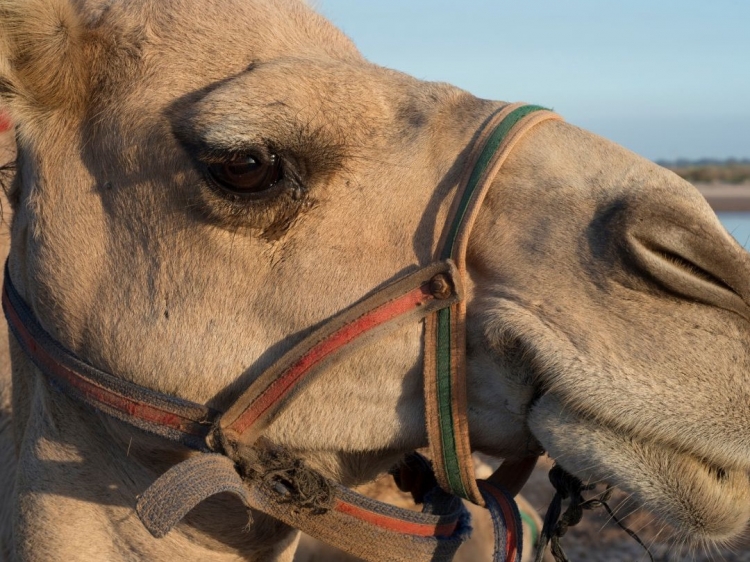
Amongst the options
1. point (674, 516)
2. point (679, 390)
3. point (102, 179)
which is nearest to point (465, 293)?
point (679, 390)

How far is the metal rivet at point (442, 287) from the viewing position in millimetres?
1893

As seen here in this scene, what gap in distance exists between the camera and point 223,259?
2014 mm

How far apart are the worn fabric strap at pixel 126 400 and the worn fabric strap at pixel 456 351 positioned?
1.70 ft

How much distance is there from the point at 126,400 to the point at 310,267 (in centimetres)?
54

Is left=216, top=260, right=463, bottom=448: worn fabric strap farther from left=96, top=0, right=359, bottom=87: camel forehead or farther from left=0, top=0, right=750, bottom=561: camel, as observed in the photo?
left=96, top=0, right=359, bottom=87: camel forehead

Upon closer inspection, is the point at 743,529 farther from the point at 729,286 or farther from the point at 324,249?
the point at 324,249

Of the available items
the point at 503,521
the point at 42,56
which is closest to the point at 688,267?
the point at 503,521

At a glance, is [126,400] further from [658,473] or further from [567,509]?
[658,473]

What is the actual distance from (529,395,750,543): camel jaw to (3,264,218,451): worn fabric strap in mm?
790

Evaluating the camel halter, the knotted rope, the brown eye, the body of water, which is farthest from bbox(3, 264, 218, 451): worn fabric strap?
the body of water

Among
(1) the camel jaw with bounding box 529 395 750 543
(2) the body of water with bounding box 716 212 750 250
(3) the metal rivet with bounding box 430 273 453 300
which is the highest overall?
(2) the body of water with bounding box 716 212 750 250

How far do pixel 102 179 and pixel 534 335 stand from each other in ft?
3.57

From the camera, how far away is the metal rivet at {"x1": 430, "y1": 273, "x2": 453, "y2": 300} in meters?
1.89

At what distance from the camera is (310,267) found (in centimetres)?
197
